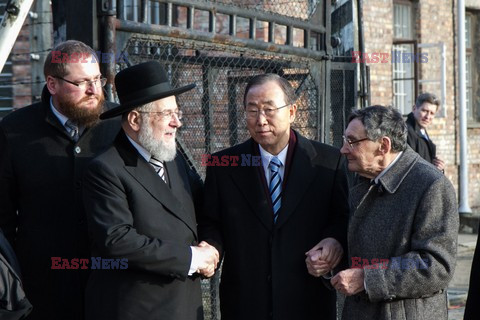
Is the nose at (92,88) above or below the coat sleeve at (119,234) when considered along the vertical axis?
above

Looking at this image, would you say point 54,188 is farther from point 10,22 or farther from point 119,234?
point 10,22

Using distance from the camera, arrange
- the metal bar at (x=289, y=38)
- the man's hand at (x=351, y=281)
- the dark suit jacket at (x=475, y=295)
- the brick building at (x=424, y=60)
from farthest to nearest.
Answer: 1. the brick building at (x=424, y=60)
2. the metal bar at (x=289, y=38)
3. the man's hand at (x=351, y=281)
4. the dark suit jacket at (x=475, y=295)

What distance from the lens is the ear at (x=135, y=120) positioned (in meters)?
3.75

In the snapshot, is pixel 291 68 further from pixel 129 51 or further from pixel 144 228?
pixel 144 228

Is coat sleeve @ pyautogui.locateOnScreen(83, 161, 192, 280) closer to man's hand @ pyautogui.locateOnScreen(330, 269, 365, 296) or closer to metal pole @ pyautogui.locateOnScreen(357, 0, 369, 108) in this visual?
man's hand @ pyautogui.locateOnScreen(330, 269, 365, 296)

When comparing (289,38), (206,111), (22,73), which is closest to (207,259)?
(206,111)

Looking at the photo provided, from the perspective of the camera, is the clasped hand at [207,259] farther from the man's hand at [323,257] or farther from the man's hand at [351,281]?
the man's hand at [351,281]

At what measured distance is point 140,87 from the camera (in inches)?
149

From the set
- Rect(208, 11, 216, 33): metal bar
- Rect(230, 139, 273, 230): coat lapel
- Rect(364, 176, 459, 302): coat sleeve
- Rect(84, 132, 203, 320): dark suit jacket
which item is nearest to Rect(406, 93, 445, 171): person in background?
Rect(208, 11, 216, 33): metal bar

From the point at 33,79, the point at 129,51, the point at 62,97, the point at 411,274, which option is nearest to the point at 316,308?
the point at 411,274

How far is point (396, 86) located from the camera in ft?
52.1

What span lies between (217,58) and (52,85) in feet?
5.37

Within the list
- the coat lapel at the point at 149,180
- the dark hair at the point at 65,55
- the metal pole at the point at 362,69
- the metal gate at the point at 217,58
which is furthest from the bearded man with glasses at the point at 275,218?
the metal pole at the point at 362,69

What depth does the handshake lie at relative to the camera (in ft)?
12.1
